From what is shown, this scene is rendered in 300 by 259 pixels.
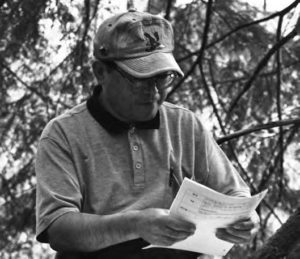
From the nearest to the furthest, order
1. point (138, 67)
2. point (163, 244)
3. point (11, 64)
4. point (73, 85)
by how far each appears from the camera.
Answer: point (163, 244) → point (138, 67) → point (73, 85) → point (11, 64)

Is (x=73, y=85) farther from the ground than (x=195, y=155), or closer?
closer

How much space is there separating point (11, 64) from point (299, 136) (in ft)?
7.20

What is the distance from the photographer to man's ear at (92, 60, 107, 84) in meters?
2.71

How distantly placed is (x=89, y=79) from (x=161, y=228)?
9.77ft

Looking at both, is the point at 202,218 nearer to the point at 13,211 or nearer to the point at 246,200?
the point at 246,200

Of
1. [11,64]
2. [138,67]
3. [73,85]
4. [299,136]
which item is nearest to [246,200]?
[138,67]

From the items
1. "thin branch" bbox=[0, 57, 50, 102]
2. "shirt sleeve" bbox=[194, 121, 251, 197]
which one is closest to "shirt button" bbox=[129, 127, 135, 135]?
"shirt sleeve" bbox=[194, 121, 251, 197]

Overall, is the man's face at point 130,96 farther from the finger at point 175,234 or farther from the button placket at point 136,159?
the finger at point 175,234

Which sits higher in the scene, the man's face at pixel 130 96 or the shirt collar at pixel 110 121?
the man's face at pixel 130 96

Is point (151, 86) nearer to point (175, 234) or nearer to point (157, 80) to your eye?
point (157, 80)

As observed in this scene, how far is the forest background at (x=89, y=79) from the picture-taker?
4984 mm

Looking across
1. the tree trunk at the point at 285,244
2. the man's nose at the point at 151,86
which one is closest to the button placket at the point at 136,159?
the man's nose at the point at 151,86

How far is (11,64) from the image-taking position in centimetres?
558

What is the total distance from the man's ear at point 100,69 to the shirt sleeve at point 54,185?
294 mm
